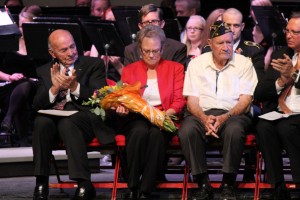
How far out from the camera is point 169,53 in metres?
8.86

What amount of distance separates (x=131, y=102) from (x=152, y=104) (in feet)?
1.39

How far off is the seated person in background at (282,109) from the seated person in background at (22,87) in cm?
345

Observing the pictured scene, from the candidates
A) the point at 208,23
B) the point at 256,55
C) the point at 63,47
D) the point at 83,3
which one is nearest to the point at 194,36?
the point at 208,23

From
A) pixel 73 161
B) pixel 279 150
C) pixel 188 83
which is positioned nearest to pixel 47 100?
pixel 73 161

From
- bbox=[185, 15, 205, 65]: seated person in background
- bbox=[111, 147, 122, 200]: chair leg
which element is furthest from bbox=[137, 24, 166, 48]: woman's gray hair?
bbox=[185, 15, 205, 65]: seated person in background

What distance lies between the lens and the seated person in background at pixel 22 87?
1070 centimetres

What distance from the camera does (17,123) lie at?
10781mm

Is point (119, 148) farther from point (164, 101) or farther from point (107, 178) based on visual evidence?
point (107, 178)

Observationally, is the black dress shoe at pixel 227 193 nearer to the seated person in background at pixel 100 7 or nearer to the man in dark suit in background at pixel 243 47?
the man in dark suit in background at pixel 243 47

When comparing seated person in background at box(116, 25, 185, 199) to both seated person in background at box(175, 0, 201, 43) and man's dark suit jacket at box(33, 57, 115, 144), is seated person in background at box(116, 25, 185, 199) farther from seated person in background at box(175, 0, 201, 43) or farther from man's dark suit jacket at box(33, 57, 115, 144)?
seated person in background at box(175, 0, 201, 43)

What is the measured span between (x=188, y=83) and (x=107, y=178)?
172 centimetres

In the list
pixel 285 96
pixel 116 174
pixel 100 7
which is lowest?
pixel 116 174

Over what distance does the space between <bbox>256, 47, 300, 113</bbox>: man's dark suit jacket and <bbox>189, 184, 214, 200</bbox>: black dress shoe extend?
0.89 meters

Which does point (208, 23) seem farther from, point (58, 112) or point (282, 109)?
point (58, 112)
